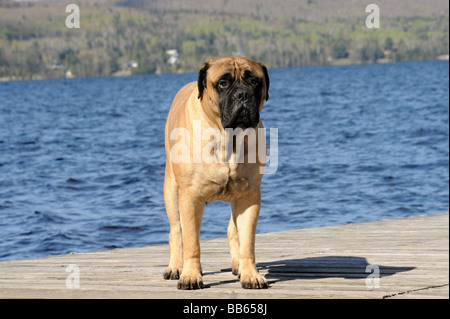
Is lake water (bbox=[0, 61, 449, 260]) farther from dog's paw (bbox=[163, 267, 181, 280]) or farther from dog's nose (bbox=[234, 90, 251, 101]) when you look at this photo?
dog's nose (bbox=[234, 90, 251, 101])

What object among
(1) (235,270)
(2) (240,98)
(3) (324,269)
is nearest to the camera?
(2) (240,98)

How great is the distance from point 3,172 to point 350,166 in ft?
40.5

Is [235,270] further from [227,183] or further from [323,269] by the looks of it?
[227,183]

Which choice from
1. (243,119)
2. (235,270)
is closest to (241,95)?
(243,119)

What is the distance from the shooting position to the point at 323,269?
6754 millimetres

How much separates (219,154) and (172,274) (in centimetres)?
147

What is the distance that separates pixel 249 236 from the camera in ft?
19.3

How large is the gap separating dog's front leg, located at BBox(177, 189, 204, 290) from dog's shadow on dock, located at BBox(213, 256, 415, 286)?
0.70 m

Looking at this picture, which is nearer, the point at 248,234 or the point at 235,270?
the point at 248,234

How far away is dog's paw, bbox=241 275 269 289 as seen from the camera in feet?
19.0

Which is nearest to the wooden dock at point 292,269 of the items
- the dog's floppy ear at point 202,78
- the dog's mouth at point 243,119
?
the dog's mouth at point 243,119

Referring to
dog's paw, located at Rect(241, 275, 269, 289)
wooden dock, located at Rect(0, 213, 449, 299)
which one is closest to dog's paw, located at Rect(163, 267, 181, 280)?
wooden dock, located at Rect(0, 213, 449, 299)

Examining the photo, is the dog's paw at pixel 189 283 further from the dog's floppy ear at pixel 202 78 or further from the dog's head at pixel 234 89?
the dog's floppy ear at pixel 202 78

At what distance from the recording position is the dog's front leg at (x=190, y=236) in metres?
5.78
